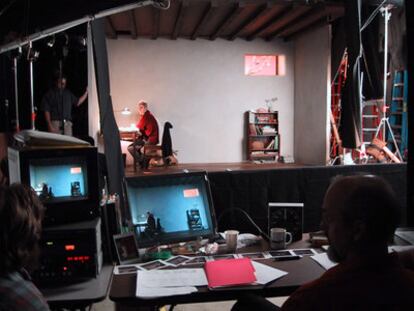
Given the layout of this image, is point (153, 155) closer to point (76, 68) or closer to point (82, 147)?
point (76, 68)

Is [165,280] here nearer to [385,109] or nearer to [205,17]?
[385,109]

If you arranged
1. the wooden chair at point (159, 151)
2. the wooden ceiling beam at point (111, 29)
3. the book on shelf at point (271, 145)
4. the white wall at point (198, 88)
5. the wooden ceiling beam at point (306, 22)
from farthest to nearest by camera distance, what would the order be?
1. the book on shelf at point (271, 145)
2. the white wall at point (198, 88)
3. the wooden chair at point (159, 151)
4. the wooden ceiling beam at point (111, 29)
5. the wooden ceiling beam at point (306, 22)

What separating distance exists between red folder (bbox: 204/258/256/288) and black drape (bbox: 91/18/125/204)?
45.9 inches

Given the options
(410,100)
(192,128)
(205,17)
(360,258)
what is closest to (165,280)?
(360,258)

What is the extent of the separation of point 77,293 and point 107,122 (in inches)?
62.8

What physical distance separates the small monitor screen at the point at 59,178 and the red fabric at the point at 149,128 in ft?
Answer: 25.9

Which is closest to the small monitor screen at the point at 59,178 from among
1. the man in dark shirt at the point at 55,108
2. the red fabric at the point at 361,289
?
the red fabric at the point at 361,289

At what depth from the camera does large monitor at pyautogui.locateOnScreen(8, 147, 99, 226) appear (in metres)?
2.00

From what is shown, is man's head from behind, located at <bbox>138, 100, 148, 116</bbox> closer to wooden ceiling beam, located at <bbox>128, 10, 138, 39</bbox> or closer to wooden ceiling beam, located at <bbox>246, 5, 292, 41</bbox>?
wooden ceiling beam, located at <bbox>128, 10, 138, 39</bbox>

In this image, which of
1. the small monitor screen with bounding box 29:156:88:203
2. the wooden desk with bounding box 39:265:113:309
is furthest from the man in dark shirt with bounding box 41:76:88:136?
the wooden desk with bounding box 39:265:113:309

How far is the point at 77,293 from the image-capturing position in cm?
177

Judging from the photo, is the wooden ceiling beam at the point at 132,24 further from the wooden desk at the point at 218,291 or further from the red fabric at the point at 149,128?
the wooden desk at the point at 218,291

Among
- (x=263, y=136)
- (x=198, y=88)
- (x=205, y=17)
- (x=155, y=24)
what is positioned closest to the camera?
(x=205, y=17)

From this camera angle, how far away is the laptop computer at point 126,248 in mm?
2123
